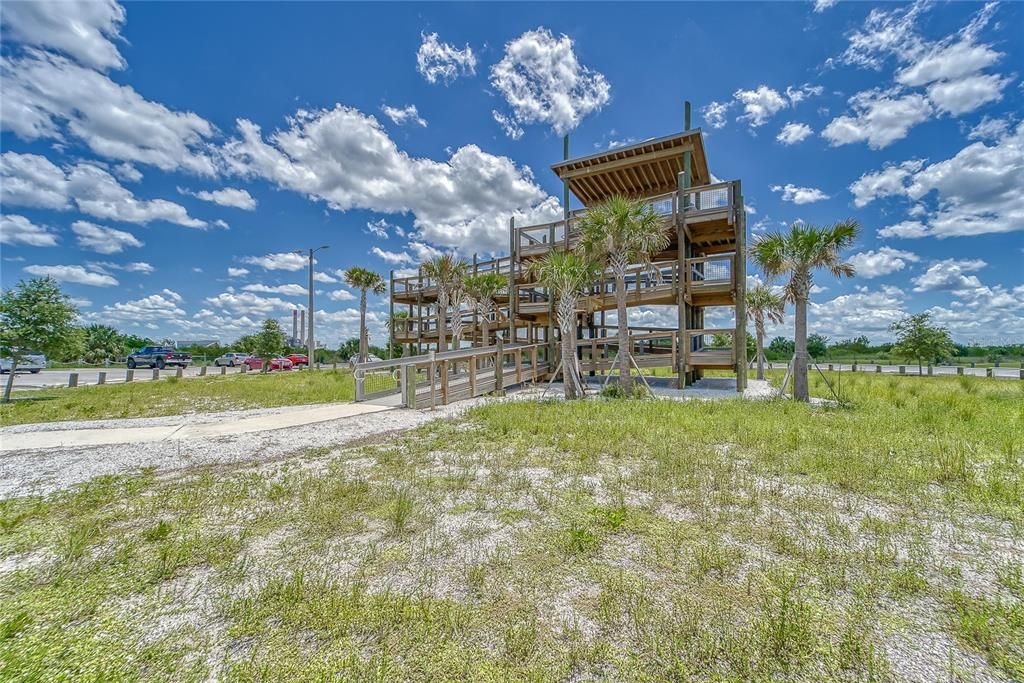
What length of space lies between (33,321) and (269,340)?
21.6 metres

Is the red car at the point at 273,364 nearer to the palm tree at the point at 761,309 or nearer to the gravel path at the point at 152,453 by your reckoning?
the gravel path at the point at 152,453

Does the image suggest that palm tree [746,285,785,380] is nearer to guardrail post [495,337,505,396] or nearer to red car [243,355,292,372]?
guardrail post [495,337,505,396]

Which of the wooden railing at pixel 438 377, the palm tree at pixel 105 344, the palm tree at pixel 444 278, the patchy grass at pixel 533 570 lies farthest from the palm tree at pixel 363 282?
the palm tree at pixel 105 344

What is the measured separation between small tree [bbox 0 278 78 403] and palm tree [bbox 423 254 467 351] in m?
14.7

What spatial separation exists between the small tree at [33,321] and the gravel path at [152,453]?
304 inches

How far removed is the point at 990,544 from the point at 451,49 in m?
17.4

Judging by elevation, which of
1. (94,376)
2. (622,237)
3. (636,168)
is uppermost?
(636,168)

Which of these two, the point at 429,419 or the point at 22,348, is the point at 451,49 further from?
the point at 22,348

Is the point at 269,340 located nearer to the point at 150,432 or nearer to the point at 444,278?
the point at 444,278

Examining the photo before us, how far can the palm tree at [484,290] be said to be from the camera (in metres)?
20.5

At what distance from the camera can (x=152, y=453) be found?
21.1ft

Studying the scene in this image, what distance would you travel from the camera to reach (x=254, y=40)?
12141 millimetres

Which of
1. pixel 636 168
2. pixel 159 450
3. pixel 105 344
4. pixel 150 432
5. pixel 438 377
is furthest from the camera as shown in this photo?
pixel 105 344

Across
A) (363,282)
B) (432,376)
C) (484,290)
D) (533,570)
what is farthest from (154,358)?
(533,570)
